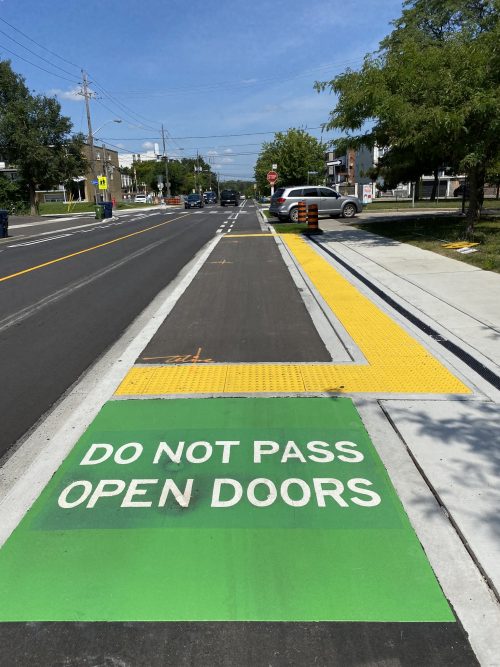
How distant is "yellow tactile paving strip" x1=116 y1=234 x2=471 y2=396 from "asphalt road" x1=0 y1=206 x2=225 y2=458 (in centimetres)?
84

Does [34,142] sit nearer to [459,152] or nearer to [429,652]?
[459,152]

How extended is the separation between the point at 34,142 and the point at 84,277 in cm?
3854

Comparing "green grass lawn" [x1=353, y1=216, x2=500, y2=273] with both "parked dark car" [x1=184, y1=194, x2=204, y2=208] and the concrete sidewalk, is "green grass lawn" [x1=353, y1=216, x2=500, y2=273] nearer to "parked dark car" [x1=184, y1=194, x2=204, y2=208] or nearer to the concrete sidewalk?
the concrete sidewalk

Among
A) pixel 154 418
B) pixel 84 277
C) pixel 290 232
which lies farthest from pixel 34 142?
pixel 154 418

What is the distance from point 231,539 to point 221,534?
0.07 meters

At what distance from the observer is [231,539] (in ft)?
9.37

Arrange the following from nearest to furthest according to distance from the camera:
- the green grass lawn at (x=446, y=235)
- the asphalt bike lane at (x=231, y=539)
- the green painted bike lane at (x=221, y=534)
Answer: the asphalt bike lane at (x=231, y=539), the green painted bike lane at (x=221, y=534), the green grass lawn at (x=446, y=235)

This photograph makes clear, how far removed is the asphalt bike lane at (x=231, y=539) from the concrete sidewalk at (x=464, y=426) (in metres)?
0.31

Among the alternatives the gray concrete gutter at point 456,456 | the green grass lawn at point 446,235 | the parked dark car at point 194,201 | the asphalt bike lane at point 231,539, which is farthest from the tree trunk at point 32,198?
the asphalt bike lane at point 231,539

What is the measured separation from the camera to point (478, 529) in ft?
9.47

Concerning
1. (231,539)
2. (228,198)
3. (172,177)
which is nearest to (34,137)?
(228,198)

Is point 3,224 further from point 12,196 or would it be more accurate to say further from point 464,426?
point 12,196

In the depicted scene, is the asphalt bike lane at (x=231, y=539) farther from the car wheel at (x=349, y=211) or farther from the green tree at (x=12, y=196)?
the green tree at (x=12, y=196)

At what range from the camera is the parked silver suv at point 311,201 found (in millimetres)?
25422
